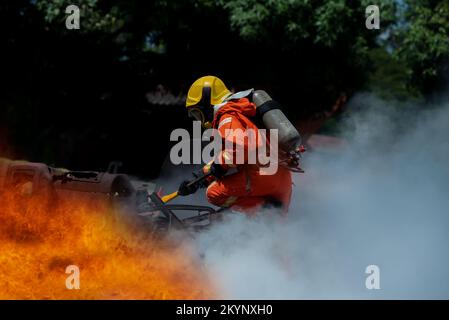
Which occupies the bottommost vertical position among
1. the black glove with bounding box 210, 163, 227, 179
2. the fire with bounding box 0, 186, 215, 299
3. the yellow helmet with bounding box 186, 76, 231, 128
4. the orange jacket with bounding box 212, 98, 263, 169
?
the fire with bounding box 0, 186, 215, 299

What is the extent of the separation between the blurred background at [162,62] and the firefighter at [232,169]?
178 inches

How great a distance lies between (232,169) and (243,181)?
0.14 meters

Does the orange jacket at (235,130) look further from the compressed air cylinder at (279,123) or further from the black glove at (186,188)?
the black glove at (186,188)

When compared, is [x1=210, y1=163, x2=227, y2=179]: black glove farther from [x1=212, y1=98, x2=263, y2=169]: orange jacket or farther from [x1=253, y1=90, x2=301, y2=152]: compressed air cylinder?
[x1=253, y1=90, x2=301, y2=152]: compressed air cylinder

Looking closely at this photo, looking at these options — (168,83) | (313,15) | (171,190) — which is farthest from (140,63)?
(171,190)

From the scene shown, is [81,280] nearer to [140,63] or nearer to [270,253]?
[270,253]

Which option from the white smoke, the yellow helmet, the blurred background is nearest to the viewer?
the white smoke

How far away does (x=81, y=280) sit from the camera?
438cm

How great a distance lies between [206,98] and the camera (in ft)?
15.9

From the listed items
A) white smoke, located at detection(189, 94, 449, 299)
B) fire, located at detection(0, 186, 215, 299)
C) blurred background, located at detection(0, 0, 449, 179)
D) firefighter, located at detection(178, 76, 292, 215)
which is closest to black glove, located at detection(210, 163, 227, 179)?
firefighter, located at detection(178, 76, 292, 215)

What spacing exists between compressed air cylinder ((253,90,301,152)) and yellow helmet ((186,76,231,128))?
1.06 feet

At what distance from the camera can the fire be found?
14.1 ft

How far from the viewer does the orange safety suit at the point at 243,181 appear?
458 cm

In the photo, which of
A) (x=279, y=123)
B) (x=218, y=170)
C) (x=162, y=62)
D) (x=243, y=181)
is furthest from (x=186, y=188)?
(x=162, y=62)
